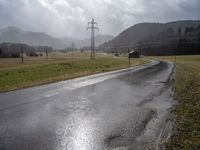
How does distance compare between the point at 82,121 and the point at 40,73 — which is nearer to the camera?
the point at 82,121

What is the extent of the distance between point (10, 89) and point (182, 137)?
436 inches

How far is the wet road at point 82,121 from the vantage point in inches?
252

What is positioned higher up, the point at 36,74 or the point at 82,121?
the point at 82,121

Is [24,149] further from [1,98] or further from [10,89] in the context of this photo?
[10,89]

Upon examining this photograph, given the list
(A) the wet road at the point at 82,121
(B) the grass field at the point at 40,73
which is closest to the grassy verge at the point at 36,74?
(B) the grass field at the point at 40,73

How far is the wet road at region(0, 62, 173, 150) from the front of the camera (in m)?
6.40

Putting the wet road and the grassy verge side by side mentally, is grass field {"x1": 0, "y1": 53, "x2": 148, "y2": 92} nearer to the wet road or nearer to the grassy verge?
the grassy verge

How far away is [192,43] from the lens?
131 m

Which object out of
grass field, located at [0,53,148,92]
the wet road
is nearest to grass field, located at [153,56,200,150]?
the wet road

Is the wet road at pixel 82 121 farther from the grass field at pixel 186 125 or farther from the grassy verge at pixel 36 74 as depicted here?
the grassy verge at pixel 36 74

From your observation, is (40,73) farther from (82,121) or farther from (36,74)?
(82,121)

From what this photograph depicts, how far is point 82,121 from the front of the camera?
845cm

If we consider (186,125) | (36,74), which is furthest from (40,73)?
(186,125)

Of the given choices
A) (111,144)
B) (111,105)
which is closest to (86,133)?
(111,144)
